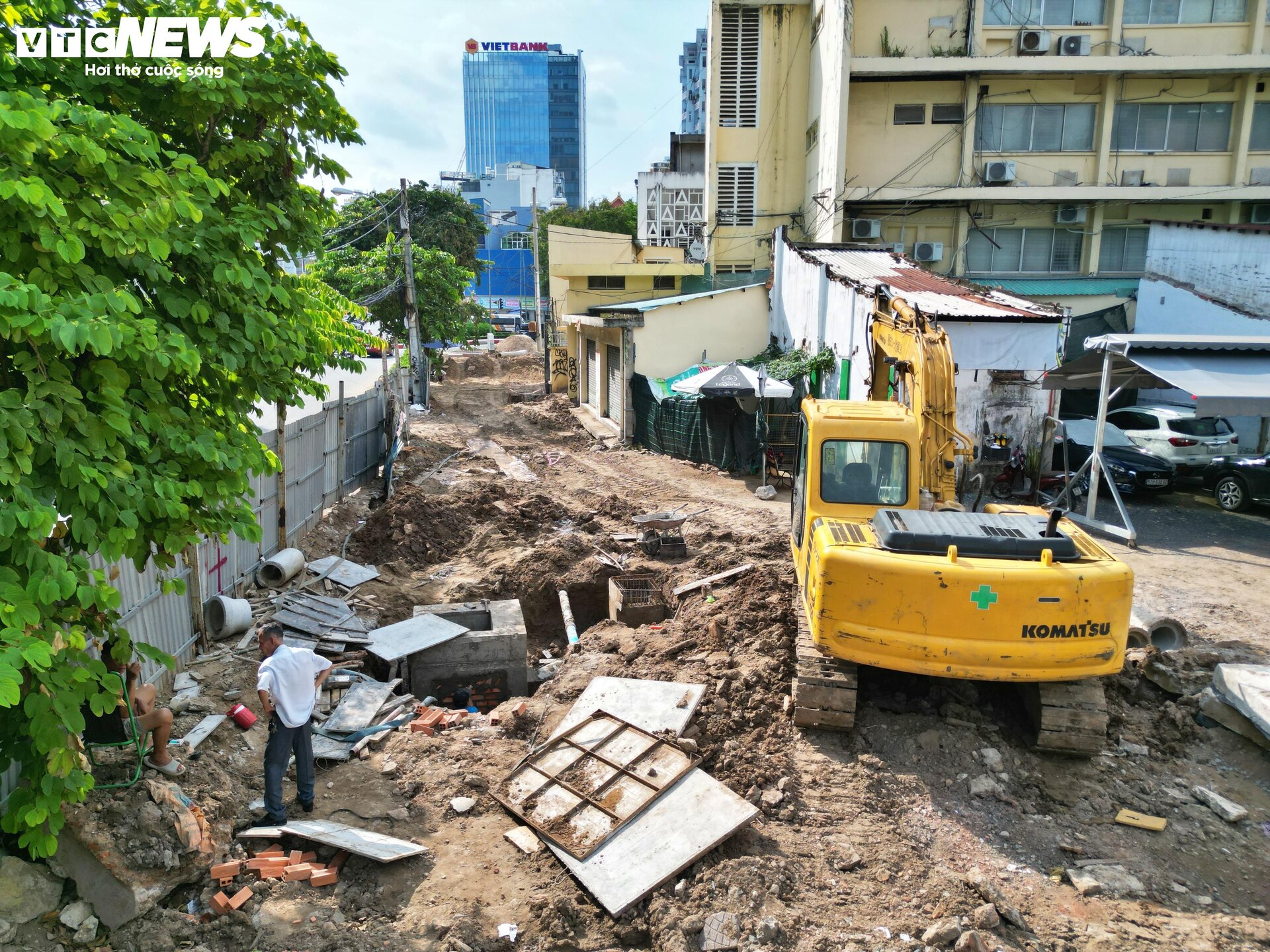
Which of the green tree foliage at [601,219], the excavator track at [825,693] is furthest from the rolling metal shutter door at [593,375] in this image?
the green tree foliage at [601,219]

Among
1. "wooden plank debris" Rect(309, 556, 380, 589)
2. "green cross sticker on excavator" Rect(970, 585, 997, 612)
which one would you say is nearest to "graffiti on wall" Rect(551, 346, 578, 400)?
"wooden plank debris" Rect(309, 556, 380, 589)

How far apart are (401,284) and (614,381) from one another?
25.2 feet

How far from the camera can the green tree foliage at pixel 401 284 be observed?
28328 millimetres

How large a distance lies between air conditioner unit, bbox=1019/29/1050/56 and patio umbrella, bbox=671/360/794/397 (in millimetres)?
14447

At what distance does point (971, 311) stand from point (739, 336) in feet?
32.7

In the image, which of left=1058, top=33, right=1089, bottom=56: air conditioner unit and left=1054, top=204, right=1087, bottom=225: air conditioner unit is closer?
left=1058, top=33, right=1089, bottom=56: air conditioner unit

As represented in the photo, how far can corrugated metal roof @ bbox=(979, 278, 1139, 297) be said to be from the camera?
2528 cm

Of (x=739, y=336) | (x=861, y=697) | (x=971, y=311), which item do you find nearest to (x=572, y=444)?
(x=739, y=336)

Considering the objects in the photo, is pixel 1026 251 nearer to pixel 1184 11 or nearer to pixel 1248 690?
pixel 1184 11

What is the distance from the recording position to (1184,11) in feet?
80.3

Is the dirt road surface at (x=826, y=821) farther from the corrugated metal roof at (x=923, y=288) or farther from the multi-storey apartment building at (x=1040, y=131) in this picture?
the multi-storey apartment building at (x=1040, y=131)

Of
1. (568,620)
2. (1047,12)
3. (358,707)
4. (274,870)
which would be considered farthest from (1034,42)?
(274,870)

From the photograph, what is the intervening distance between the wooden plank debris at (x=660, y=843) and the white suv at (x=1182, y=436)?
14.4 meters

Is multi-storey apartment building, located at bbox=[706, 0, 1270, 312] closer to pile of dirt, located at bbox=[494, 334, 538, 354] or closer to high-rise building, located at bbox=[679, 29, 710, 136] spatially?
pile of dirt, located at bbox=[494, 334, 538, 354]
